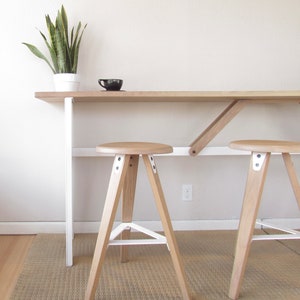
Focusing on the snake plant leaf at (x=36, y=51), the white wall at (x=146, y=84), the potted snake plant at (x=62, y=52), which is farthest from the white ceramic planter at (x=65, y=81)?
the white wall at (x=146, y=84)

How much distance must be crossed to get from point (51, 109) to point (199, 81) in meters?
0.94

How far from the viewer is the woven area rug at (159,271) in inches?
62.2

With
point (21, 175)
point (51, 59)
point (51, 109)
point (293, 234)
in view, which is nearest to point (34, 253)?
point (21, 175)

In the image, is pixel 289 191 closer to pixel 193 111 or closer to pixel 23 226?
pixel 193 111

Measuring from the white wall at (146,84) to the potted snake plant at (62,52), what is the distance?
176 mm

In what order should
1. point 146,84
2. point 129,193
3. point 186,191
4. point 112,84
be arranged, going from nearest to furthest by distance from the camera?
point 129,193, point 112,84, point 146,84, point 186,191

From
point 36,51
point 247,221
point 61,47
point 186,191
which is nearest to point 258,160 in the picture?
point 247,221

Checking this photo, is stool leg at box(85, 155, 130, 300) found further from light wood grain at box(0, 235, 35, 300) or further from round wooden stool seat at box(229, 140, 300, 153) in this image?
round wooden stool seat at box(229, 140, 300, 153)

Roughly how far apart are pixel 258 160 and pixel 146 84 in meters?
1.01

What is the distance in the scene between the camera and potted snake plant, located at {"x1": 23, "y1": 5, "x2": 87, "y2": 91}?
79.0 inches

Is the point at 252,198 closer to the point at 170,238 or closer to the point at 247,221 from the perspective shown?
the point at 247,221

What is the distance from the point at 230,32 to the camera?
7.65 ft

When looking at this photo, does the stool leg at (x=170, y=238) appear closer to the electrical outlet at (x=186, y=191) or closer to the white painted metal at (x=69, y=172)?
the white painted metal at (x=69, y=172)

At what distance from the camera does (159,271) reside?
179 cm
